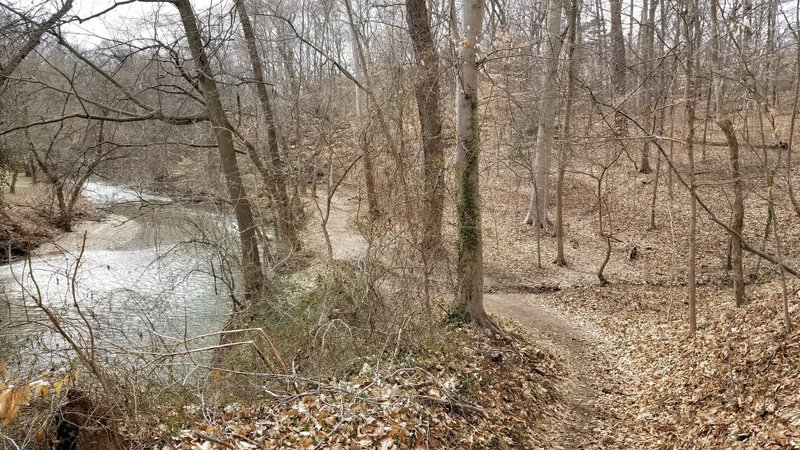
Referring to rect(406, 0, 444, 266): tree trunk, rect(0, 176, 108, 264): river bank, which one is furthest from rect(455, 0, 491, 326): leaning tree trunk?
rect(0, 176, 108, 264): river bank

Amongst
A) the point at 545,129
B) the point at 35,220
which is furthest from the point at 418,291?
the point at 35,220

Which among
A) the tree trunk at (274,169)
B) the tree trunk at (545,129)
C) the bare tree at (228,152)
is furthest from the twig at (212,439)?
the tree trunk at (545,129)

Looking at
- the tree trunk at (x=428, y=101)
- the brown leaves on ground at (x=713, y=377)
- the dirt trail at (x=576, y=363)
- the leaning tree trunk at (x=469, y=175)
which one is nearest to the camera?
the brown leaves on ground at (x=713, y=377)

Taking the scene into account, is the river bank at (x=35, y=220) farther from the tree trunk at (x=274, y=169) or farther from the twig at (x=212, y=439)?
the twig at (x=212, y=439)

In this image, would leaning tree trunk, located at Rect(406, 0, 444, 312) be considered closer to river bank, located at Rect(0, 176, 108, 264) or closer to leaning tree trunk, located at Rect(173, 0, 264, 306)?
leaning tree trunk, located at Rect(173, 0, 264, 306)

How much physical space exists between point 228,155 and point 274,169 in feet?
5.55

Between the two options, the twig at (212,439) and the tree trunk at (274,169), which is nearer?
the twig at (212,439)

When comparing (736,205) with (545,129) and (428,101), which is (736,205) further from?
(545,129)

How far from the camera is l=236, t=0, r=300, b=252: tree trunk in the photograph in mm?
13141

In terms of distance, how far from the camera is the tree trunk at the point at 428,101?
991 cm

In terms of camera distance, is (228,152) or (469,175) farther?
(228,152)

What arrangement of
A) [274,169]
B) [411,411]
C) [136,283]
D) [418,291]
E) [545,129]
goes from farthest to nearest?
[545,129], [136,283], [274,169], [418,291], [411,411]

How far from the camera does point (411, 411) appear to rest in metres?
5.53

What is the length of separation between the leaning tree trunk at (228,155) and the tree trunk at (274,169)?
0.89m
